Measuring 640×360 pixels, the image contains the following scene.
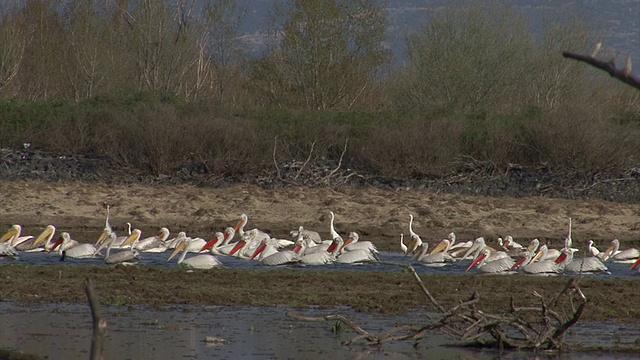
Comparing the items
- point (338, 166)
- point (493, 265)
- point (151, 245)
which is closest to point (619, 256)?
point (493, 265)

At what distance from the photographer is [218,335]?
983 cm

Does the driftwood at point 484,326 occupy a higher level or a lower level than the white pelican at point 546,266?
higher

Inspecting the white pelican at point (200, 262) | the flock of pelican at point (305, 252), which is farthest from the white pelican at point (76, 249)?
the white pelican at point (200, 262)

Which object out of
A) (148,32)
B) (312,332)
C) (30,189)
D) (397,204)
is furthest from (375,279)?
(148,32)

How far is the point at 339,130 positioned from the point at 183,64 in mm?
8358

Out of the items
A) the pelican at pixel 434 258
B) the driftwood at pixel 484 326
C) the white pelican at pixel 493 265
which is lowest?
the pelican at pixel 434 258

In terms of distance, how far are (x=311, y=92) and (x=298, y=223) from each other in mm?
13361

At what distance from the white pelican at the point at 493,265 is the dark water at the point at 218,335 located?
4.22 m

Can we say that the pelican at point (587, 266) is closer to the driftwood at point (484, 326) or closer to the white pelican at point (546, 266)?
the white pelican at point (546, 266)

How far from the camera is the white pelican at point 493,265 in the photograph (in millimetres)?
15148

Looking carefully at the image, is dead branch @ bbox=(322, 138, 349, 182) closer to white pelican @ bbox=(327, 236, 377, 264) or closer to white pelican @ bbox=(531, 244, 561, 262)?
white pelican @ bbox=(327, 236, 377, 264)

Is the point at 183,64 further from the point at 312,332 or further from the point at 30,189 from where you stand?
the point at 312,332

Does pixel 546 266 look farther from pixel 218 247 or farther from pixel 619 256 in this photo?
pixel 218 247

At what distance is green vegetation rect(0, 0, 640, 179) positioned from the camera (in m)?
25.6
